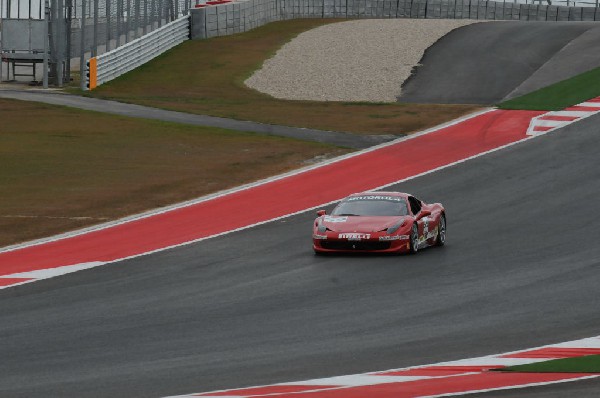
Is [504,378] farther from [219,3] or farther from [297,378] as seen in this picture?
[219,3]

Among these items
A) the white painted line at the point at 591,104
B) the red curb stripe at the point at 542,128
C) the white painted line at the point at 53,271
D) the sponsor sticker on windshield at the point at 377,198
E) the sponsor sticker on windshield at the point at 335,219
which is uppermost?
the sponsor sticker on windshield at the point at 377,198

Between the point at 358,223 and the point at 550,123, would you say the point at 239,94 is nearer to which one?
the point at 550,123

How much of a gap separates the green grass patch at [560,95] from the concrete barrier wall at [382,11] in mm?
20339

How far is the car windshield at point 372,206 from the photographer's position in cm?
2522

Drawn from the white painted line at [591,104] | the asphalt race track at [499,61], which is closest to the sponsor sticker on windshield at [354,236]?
the white painted line at [591,104]

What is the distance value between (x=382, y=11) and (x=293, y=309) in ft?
172

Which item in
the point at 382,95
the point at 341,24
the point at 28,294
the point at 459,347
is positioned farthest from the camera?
the point at 341,24

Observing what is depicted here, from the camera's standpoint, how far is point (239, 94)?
49.3 m

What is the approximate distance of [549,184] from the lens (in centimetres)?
3178

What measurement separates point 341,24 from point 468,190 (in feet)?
103

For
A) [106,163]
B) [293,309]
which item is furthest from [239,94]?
[293,309]

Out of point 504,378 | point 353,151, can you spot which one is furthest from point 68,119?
point 504,378

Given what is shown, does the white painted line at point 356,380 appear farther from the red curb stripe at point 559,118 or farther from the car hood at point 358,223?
the red curb stripe at point 559,118

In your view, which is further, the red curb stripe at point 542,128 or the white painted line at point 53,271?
the red curb stripe at point 542,128
